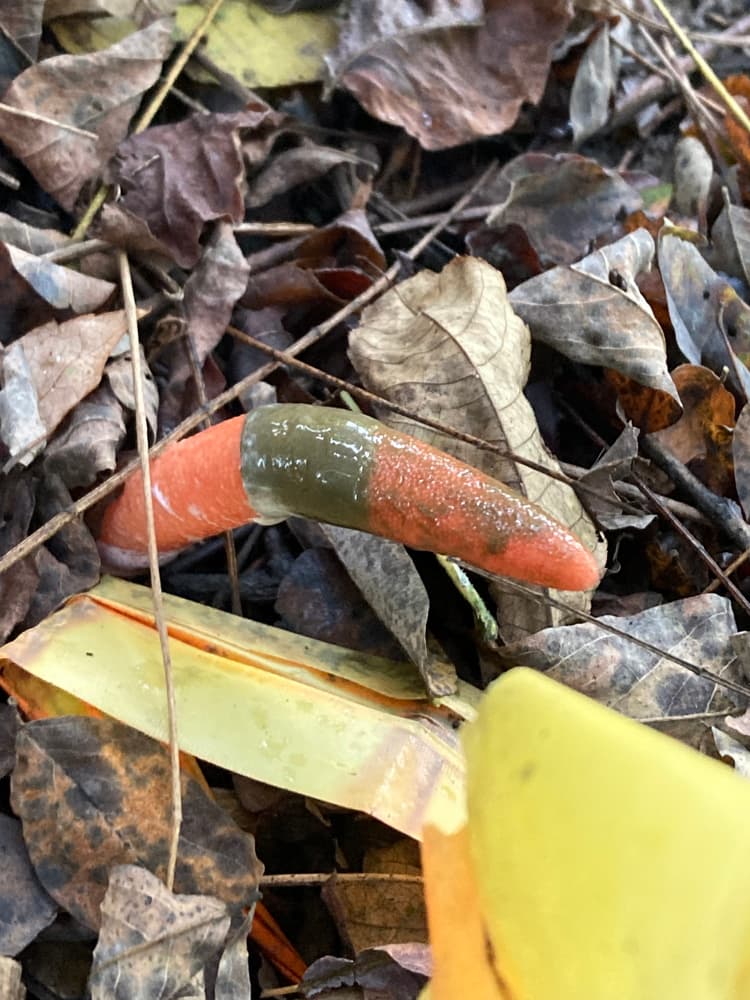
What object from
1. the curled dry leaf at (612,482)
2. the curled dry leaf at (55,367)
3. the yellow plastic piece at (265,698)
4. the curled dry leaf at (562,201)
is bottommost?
the yellow plastic piece at (265,698)

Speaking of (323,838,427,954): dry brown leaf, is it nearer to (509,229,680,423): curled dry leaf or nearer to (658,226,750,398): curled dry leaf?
(509,229,680,423): curled dry leaf

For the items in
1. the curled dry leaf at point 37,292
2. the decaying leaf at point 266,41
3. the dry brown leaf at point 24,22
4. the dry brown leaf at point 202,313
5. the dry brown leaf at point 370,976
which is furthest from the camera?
the decaying leaf at point 266,41

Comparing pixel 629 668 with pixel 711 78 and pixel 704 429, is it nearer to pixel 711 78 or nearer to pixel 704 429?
pixel 704 429

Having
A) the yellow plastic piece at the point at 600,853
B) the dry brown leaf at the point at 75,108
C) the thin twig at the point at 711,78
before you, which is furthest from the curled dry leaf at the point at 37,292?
the thin twig at the point at 711,78

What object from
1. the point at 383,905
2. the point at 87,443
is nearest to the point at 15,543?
the point at 87,443

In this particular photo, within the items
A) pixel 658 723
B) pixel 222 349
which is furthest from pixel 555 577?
pixel 222 349

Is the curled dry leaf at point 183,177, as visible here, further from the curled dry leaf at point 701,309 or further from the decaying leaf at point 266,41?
the curled dry leaf at point 701,309

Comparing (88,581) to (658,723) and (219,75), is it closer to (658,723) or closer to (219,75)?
(658,723)
